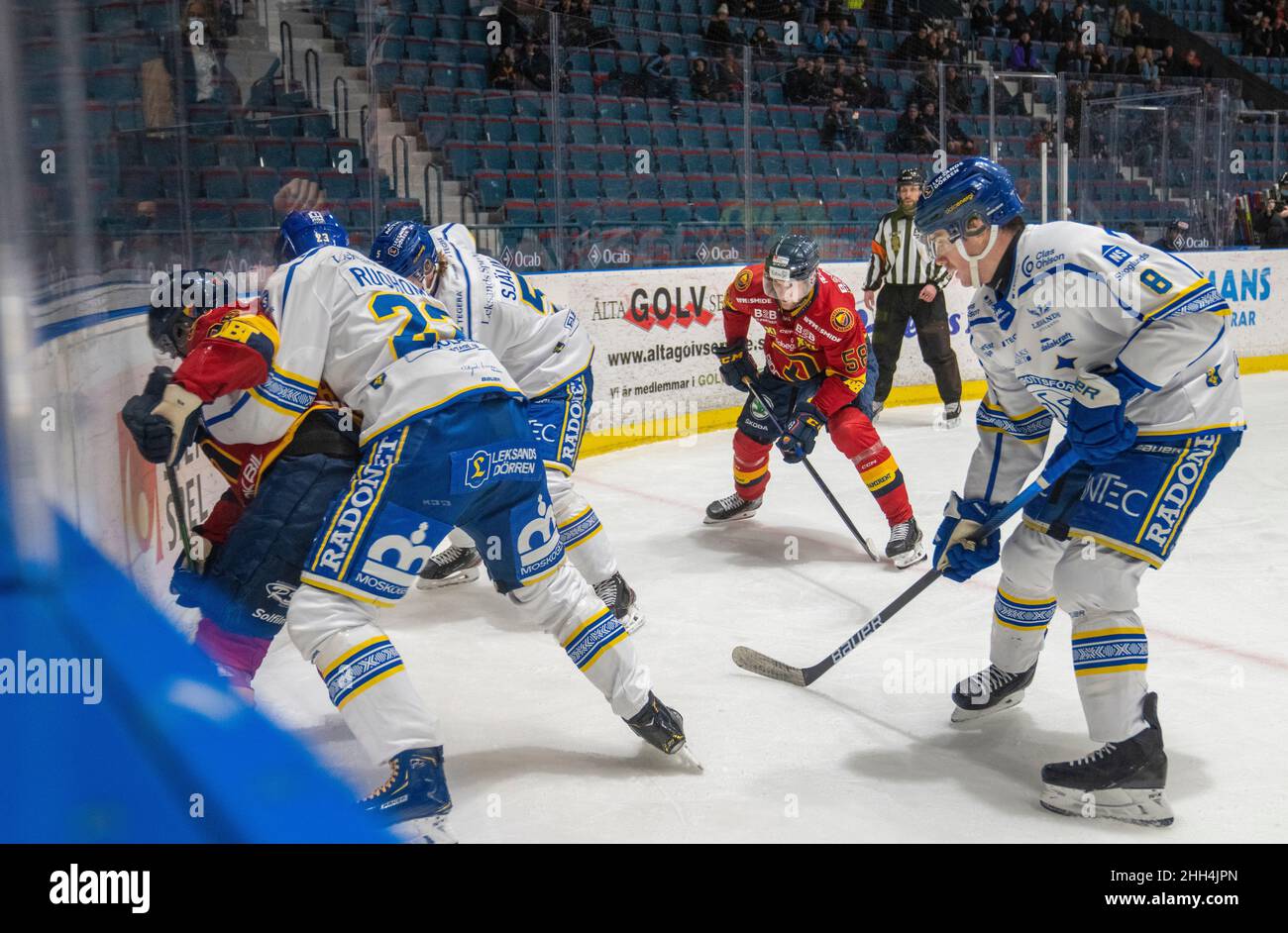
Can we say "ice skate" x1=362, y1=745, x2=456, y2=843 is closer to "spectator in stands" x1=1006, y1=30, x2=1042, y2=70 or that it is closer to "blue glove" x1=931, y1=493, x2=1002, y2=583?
"blue glove" x1=931, y1=493, x2=1002, y2=583

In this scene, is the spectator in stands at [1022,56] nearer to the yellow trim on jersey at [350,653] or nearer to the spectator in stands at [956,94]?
the spectator in stands at [956,94]

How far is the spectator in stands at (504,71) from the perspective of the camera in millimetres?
6488

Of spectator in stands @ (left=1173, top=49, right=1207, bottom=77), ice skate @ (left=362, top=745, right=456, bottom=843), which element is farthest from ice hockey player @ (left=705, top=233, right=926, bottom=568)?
spectator in stands @ (left=1173, top=49, right=1207, bottom=77)

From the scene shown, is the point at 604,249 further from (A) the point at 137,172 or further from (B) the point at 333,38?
(A) the point at 137,172

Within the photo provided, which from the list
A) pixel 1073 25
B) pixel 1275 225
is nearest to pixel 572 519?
pixel 1275 225

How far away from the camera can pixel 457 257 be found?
345cm

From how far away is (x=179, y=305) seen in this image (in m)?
2.75

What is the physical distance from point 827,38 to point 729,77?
2896mm

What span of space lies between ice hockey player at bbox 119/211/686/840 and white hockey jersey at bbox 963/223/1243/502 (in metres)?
1.01

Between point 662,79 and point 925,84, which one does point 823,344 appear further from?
point 925,84

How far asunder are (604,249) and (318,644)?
16.6ft

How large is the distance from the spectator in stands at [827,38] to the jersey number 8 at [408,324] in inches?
335

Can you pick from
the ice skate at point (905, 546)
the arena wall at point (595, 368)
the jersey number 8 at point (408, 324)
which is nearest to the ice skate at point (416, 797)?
the arena wall at point (595, 368)

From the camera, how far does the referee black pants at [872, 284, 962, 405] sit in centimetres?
727
